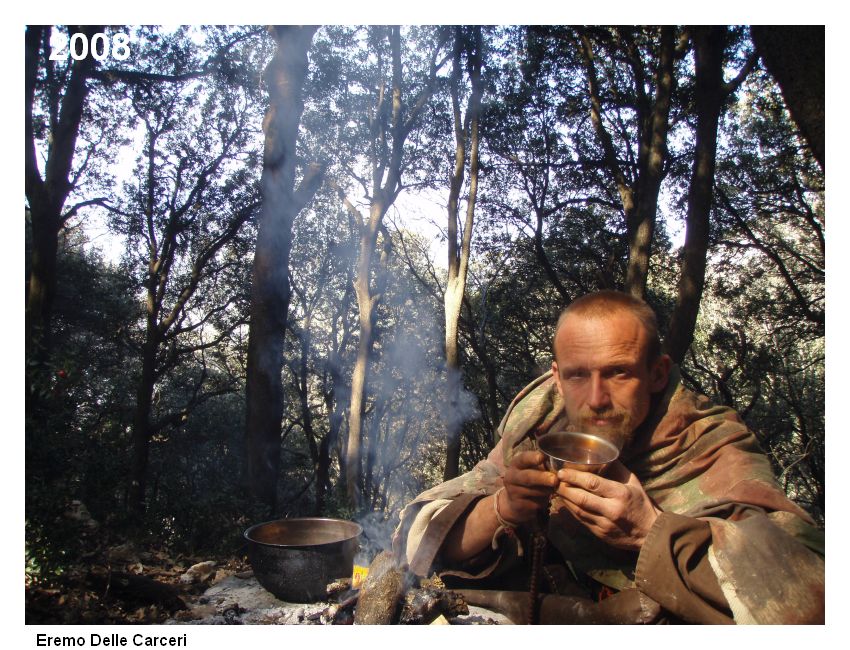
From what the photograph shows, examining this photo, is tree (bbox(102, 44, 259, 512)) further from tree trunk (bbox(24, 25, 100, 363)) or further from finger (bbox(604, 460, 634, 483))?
finger (bbox(604, 460, 634, 483))

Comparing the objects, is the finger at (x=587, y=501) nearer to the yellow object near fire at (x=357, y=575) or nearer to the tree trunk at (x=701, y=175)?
the yellow object near fire at (x=357, y=575)

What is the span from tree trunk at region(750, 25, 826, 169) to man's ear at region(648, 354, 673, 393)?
103 cm

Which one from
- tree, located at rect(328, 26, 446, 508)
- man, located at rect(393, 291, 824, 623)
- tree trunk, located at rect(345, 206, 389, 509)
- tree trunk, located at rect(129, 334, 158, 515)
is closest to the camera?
man, located at rect(393, 291, 824, 623)

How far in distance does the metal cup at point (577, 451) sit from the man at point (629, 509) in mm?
34

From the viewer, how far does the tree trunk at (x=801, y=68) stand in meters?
2.02

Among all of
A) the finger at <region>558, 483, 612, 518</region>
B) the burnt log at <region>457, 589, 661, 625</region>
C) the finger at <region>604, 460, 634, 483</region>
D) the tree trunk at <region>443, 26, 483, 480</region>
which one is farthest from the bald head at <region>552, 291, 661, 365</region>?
the tree trunk at <region>443, 26, 483, 480</region>

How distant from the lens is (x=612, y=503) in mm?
1714

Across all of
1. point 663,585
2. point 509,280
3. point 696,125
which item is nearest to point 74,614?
point 663,585

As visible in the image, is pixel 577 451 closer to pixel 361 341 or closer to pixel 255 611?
pixel 255 611

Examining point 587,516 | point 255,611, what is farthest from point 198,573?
point 587,516

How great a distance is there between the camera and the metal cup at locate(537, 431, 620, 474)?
66.0 inches

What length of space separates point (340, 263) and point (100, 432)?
77.9 inches

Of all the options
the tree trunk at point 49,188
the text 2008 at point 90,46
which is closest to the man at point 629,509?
the tree trunk at point 49,188
